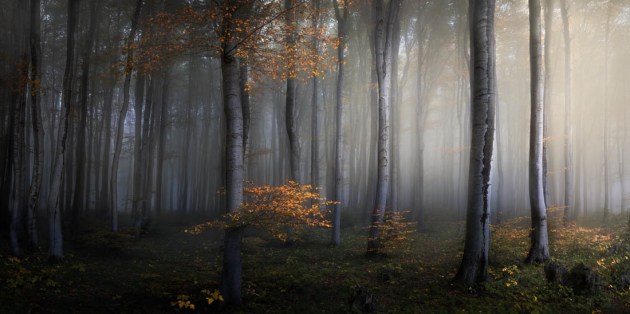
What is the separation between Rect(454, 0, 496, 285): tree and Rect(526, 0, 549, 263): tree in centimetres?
252

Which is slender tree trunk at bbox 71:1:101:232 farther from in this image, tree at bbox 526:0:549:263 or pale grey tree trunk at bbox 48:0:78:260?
tree at bbox 526:0:549:263

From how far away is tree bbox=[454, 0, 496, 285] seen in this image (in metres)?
8.21

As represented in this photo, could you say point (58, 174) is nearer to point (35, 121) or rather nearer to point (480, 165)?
point (35, 121)

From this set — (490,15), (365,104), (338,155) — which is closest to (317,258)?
(338,155)

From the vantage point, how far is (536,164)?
10062 millimetres

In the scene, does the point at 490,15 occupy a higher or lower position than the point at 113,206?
higher

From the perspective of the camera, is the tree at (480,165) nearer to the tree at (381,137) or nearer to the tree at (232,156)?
the tree at (381,137)

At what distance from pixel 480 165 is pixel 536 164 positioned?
9.48 feet

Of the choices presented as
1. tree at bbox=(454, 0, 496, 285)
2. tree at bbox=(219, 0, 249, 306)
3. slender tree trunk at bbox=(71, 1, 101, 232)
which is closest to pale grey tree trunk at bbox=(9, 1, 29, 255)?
slender tree trunk at bbox=(71, 1, 101, 232)

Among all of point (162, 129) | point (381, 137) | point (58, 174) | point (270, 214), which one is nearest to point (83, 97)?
point (58, 174)

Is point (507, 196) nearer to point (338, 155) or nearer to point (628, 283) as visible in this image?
point (338, 155)

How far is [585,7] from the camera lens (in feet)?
64.3

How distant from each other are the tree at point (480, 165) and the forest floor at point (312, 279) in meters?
0.48

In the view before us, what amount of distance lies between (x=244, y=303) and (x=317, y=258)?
17.4ft
